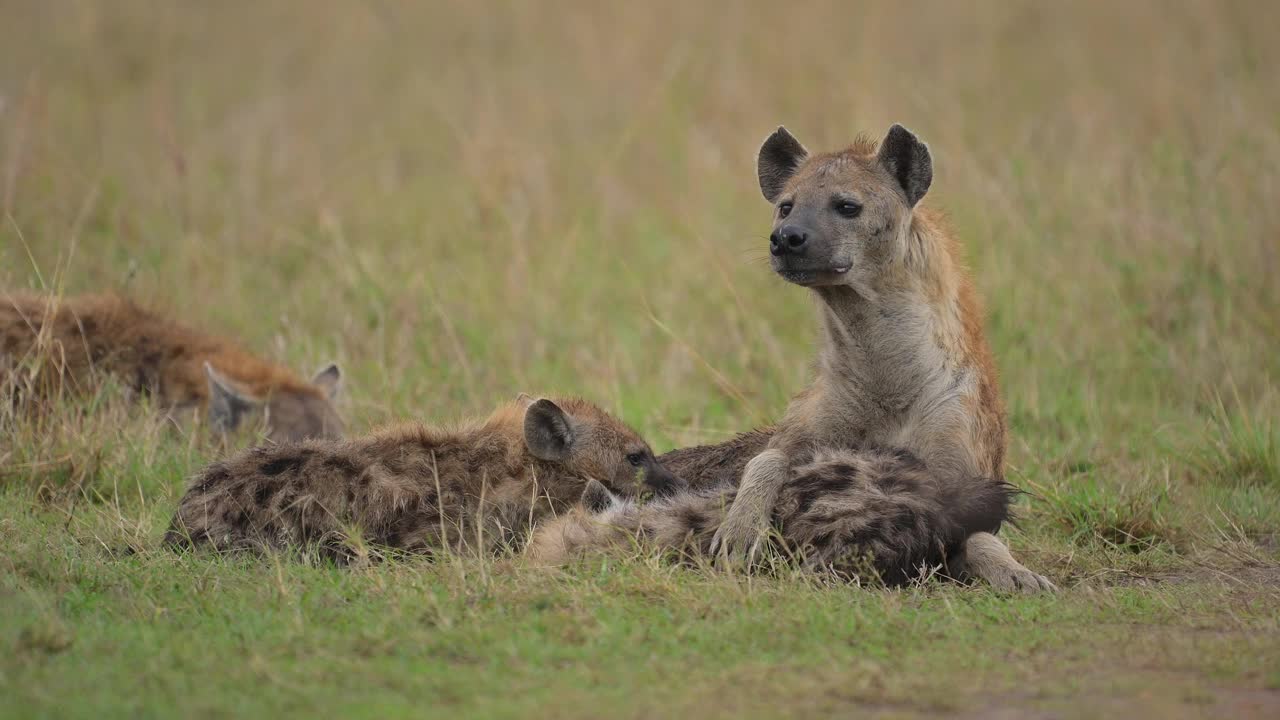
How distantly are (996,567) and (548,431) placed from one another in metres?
1.46

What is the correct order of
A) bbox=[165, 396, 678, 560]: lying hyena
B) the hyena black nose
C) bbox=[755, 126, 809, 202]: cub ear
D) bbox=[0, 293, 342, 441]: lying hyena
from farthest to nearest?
bbox=[0, 293, 342, 441]: lying hyena
bbox=[755, 126, 809, 202]: cub ear
the hyena black nose
bbox=[165, 396, 678, 560]: lying hyena

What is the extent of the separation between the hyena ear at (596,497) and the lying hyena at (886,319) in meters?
0.51

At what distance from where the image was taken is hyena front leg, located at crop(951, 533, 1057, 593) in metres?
4.40

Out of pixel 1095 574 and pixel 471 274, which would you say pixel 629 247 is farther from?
pixel 1095 574

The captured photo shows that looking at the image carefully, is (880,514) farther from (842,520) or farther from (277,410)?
(277,410)

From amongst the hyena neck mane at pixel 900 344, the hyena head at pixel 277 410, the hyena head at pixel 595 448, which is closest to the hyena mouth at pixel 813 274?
the hyena neck mane at pixel 900 344

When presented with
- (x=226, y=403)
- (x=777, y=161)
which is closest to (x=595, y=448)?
(x=777, y=161)

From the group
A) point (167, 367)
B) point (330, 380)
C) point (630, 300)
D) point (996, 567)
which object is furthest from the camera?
point (630, 300)

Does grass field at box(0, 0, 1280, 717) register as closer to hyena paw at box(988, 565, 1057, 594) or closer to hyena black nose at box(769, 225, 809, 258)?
hyena paw at box(988, 565, 1057, 594)

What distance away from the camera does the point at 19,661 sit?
334cm

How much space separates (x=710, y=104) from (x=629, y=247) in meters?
2.20

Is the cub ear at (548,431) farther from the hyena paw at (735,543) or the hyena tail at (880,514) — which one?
the hyena tail at (880,514)

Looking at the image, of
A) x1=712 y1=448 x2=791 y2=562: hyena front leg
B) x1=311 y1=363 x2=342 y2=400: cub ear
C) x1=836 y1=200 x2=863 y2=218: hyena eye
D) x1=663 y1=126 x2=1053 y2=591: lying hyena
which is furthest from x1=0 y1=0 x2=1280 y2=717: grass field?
x1=836 y1=200 x2=863 y2=218: hyena eye

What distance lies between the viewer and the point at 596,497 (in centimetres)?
502
